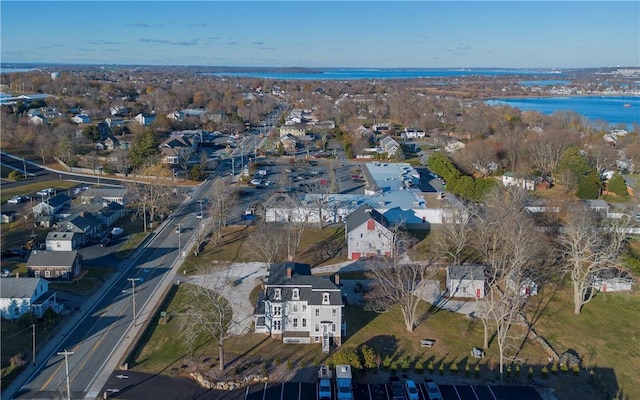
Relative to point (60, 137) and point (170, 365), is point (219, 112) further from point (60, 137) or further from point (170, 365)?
point (170, 365)

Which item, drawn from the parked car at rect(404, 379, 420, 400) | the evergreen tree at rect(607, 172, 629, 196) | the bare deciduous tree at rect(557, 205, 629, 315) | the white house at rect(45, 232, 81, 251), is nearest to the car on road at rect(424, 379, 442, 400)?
the parked car at rect(404, 379, 420, 400)

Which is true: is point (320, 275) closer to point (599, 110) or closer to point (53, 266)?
point (53, 266)

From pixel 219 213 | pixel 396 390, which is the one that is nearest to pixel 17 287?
pixel 219 213

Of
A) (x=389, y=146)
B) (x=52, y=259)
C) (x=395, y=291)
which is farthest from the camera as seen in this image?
(x=389, y=146)

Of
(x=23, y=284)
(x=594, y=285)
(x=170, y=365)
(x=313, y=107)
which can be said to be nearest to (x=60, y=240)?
(x=23, y=284)

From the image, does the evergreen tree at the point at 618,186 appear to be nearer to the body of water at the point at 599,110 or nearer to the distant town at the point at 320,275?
the distant town at the point at 320,275

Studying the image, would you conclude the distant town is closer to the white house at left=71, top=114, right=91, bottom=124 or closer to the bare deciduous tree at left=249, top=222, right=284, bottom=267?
the bare deciduous tree at left=249, top=222, right=284, bottom=267
